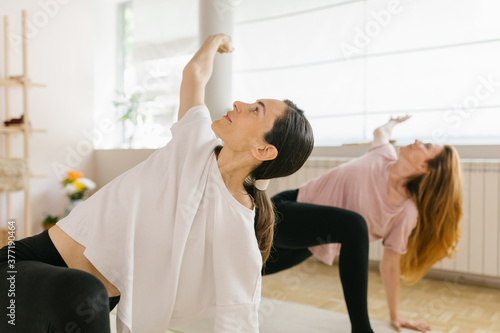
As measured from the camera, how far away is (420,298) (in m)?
2.62

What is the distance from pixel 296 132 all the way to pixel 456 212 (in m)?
1.10

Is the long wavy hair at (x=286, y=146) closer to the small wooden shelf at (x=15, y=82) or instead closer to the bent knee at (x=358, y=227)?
the bent knee at (x=358, y=227)

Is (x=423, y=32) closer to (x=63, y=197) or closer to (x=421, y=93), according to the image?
(x=421, y=93)

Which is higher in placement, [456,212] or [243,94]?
[243,94]

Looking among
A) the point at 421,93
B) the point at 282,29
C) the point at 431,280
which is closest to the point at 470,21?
the point at 421,93

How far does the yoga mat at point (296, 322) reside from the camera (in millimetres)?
1950

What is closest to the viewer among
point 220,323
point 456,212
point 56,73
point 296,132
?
point 220,323

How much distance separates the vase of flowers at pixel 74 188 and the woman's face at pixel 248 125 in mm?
3300

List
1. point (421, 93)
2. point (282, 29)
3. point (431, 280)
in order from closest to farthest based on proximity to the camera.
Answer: point (431, 280) → point (421, 93) → point (282, 29)

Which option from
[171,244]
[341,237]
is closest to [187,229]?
[171,244]

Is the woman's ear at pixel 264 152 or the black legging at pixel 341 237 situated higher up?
the woman's ear at pixel 264 152

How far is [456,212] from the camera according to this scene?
6.50ft

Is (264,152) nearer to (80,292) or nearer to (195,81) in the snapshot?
(195,81)

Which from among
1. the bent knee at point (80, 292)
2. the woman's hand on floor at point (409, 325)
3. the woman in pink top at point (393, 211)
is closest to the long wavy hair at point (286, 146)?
the bent knee at point (80, 292)
